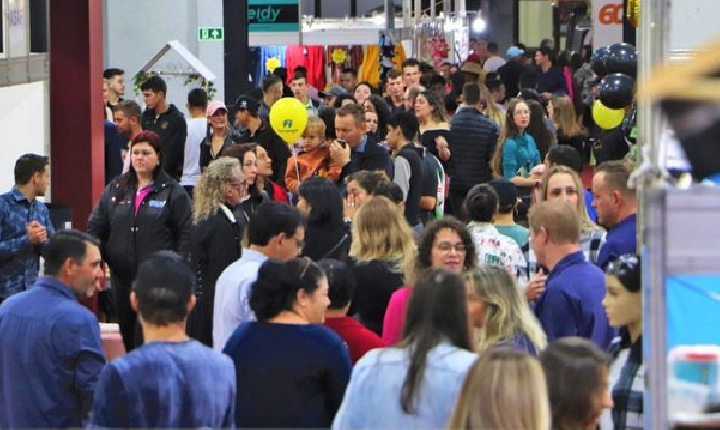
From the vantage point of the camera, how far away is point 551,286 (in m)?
5.93

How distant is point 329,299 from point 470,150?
20.2 feet

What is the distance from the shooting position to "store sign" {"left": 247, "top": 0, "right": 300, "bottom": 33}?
20.4m

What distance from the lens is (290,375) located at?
4.82 m

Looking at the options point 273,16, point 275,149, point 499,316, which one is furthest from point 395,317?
point 273,16

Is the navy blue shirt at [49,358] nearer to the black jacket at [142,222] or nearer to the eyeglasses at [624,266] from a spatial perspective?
the eyeglasses at [624,266]

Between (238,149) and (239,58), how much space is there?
10.1 metres

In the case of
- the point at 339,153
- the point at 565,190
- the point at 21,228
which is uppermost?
the point at 339,153

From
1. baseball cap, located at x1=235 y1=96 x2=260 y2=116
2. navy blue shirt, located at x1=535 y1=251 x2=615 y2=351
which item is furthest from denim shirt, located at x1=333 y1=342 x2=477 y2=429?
baseball cap, located at x1=235 y1=96 x2=260 y2=116

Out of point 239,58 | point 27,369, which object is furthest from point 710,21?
point 239,58

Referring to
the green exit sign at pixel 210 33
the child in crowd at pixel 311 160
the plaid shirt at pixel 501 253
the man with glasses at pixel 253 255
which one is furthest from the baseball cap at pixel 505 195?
the green exit sign at pixel 210 33

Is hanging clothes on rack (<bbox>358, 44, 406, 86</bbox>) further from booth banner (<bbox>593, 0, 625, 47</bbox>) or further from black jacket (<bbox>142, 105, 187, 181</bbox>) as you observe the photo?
black jacket (<bbox>142, 105, 187, 181</bbox>)

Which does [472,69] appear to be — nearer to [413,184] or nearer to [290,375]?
[413,184]

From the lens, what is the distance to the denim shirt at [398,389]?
4203 mm

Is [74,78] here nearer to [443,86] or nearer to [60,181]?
[60,181]
